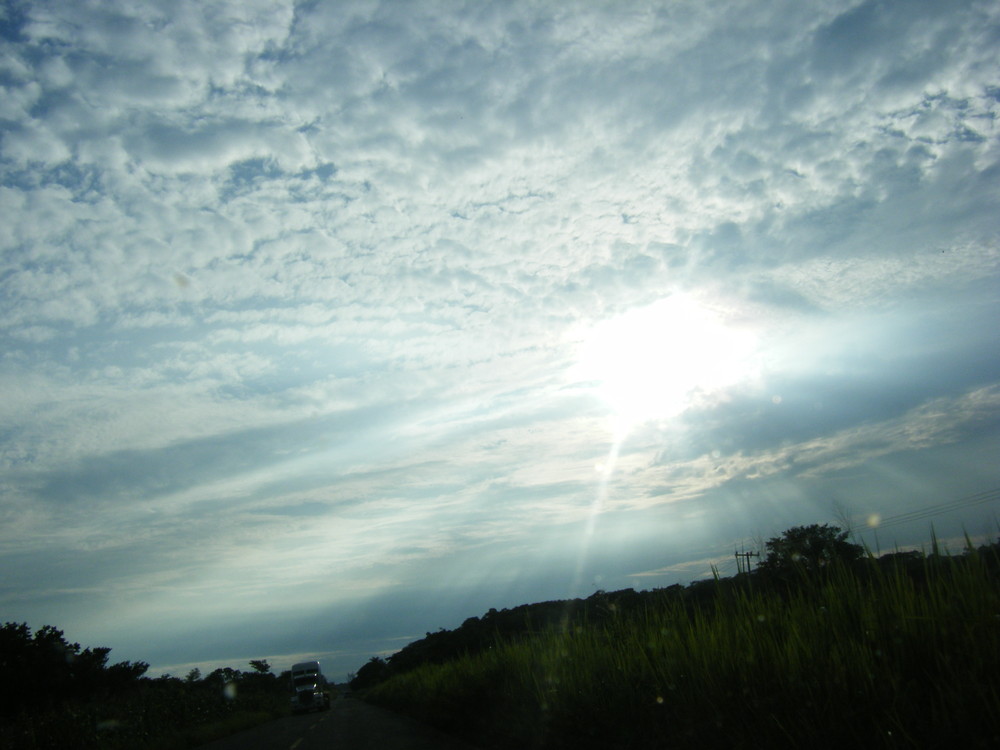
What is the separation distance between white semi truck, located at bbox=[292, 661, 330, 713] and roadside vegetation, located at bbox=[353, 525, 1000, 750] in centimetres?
4317

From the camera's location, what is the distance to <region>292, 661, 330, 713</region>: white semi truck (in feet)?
156

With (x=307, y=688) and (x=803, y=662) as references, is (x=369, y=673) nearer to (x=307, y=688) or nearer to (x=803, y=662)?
(x=307, y=688)

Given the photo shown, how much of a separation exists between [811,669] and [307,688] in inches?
1971

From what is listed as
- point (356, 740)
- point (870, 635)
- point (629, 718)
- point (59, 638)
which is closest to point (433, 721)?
point (356, 740)

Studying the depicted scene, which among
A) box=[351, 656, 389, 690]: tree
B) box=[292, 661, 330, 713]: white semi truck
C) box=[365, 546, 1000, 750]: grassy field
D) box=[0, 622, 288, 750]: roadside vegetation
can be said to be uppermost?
box=[365, 546, 1000, 750]: grassy field

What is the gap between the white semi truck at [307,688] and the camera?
47656 millimetres

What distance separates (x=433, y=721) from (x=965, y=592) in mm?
19914

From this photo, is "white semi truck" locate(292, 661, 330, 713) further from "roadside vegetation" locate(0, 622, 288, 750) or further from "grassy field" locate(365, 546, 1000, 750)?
"grassy field" locate(365, 546, 1000, 750)

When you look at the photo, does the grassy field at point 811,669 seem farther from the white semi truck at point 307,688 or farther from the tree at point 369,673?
the tree at point 369,673

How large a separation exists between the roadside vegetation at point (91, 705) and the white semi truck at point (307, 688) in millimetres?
2722

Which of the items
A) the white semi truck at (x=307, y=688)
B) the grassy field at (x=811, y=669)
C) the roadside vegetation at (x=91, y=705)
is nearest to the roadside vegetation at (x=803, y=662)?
the grassy field at (x=811, y=669)

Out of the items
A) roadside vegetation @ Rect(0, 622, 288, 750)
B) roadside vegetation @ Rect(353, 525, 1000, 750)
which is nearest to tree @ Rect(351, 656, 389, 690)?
roadside vegetation @ Rect(0, 622, 288, 750)

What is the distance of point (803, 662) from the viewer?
5.54 m

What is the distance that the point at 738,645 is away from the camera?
6598mm
